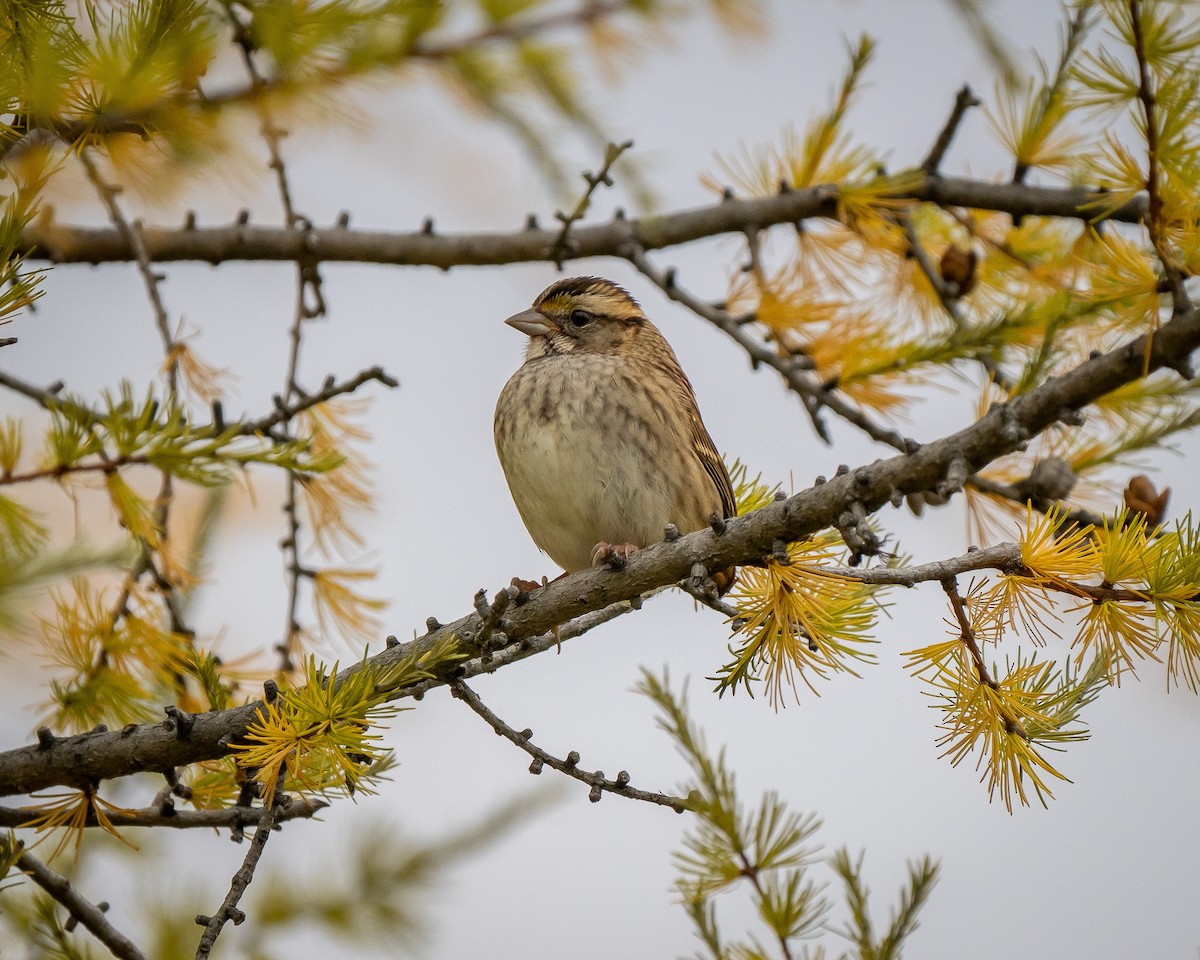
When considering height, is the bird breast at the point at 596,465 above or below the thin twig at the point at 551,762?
above

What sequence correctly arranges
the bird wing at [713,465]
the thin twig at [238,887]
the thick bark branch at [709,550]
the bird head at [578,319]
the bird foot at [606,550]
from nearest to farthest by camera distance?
the thick bark branch at [709,550], the thin twig at [238,887], the bird foot at [606,550], the bird wing at [713,465], the bird head at [578,319]

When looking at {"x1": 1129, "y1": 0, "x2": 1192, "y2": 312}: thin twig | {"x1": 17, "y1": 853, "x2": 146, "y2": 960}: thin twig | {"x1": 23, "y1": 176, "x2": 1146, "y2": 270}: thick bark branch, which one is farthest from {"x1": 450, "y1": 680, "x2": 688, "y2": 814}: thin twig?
{"x1": 23, "y1": 176, "x2": 1146, "y2": 270}: thick bark branch

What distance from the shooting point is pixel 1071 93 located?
250cm

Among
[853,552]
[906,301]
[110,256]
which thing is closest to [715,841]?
[853,552]

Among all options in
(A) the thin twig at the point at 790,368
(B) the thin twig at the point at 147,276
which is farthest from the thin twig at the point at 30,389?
(A) the thin twig at the point at 790,368

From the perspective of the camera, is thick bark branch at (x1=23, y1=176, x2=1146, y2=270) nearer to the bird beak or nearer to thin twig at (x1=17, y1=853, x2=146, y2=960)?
the bird beak

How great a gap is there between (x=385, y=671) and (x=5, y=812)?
99cm

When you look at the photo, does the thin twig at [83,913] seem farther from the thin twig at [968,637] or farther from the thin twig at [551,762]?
the thin twig at [968,637]

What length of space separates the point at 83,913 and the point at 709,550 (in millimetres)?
1629

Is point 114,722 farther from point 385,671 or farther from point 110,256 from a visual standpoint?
point 110,256

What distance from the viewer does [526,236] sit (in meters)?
4.72

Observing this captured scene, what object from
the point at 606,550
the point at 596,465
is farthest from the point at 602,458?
the point at 606,550

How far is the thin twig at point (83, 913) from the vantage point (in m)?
2.88

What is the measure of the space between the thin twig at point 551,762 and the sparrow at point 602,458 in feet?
3.11
